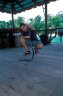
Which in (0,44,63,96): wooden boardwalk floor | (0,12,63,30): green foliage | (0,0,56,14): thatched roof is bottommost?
(0,44,63,96): wooden boardwalk floor

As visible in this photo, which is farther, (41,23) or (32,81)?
(41,23)

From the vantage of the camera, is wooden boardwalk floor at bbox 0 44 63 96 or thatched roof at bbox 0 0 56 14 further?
thatched roof at bbox 0 0 56 14

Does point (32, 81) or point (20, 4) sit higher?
point (20, 4)

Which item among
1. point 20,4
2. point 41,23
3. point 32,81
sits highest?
point 20,4

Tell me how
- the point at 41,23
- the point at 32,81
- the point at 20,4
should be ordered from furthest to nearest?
the point at 41,23 → the point at 20,4 → the point at 32,81

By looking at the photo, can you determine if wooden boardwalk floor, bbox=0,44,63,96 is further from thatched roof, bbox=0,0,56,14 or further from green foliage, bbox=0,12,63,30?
green foliage, bbox=0,12,63,30

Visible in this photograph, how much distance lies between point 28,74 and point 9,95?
1.19 m

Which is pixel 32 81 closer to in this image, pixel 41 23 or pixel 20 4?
pixel 41 23

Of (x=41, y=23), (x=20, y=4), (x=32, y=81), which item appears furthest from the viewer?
(x=41, y=23)

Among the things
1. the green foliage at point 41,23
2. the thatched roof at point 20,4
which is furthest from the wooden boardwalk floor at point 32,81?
the green foliage at point 41,23

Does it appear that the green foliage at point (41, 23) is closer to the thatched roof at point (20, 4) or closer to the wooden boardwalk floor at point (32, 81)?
the thatched roof at point (20, 4)

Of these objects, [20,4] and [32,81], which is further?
[20,4]

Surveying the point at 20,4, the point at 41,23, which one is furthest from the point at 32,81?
the point at 20,4

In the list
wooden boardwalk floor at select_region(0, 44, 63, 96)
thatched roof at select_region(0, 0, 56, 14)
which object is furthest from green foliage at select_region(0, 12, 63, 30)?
wooden boardwalk floor at select_region(0, 44, 63, 96)
